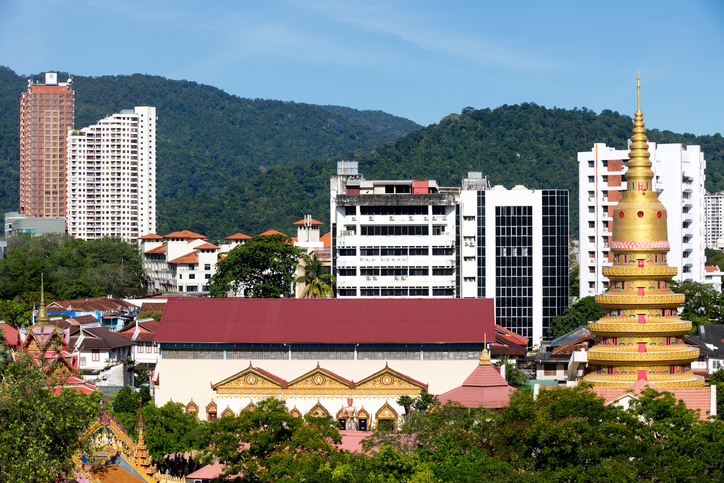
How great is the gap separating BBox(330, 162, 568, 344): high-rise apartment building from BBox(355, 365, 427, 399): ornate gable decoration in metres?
41.1

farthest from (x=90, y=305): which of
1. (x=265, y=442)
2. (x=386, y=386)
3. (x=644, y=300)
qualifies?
(x=644, y=300)

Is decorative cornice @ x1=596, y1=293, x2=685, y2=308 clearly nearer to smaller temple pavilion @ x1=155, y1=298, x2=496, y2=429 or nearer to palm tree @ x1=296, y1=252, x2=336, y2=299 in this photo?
smaller temple pavilion @ x1=155, y1=298, x2=496, y2=429

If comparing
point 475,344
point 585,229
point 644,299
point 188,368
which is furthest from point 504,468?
point 585,229

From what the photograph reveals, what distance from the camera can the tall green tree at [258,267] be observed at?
9944 centimetres

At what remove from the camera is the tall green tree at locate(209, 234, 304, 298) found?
99438 mm

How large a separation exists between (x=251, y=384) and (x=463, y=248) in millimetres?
46748

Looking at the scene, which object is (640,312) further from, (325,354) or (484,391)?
(325,354)

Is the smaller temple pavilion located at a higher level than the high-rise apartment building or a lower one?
lower

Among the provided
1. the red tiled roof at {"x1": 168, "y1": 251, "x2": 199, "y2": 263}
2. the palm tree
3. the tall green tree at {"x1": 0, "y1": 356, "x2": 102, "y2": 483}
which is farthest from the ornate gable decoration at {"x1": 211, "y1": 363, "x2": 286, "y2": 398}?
the red tiled roof at {"x1": 168, "y1": 251, "x2": 199, "y2": 263}

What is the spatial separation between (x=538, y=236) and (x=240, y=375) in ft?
163

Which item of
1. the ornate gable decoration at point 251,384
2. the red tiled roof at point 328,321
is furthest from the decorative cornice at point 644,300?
the ornate gable decoration at point 251,384

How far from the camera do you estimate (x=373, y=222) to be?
10212 cm

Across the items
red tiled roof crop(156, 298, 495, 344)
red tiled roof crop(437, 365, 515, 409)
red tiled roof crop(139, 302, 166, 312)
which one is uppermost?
red tiled roof crop(156, 298, 495, 344)

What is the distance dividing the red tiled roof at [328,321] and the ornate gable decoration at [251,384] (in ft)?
6.64
